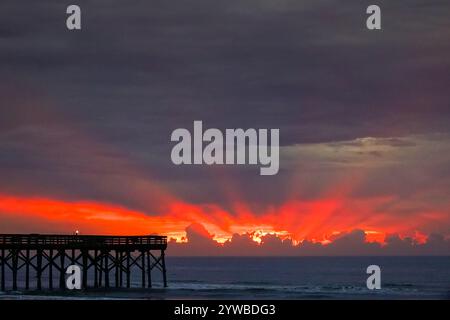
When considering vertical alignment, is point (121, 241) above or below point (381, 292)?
above
